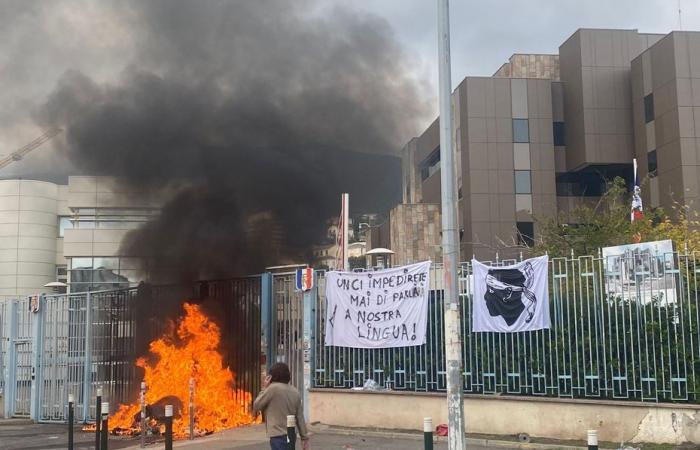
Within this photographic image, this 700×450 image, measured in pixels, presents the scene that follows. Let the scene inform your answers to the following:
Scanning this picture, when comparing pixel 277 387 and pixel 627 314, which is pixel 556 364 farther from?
pixel 277 387

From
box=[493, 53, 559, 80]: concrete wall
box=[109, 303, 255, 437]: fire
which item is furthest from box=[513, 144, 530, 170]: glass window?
box=[109, 303, 255, 437]: fire

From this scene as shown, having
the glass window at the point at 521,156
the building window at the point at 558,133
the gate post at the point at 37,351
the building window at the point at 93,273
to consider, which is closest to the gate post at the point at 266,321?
the gate post at the point at 37,351

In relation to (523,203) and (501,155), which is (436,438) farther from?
(501,155)

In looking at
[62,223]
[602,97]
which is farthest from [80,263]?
[602,97]

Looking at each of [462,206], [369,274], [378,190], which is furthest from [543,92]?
[369,274]

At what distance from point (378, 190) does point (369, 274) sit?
36.1 feet

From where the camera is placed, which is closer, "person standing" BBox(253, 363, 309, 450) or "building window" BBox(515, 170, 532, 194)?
"person standing" BBox(253, 363, 309, 450)

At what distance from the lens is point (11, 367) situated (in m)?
16.8

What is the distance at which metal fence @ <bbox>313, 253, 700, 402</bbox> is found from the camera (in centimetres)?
888

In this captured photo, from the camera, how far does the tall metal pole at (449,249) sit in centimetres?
742

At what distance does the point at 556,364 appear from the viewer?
31.6 ft

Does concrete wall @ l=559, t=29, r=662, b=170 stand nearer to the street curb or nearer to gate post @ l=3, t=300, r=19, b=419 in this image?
gate post @ l=3, t=300, r=19, b=419

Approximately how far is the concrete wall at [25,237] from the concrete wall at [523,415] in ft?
159

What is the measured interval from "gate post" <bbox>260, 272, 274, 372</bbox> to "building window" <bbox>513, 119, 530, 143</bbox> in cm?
2993
